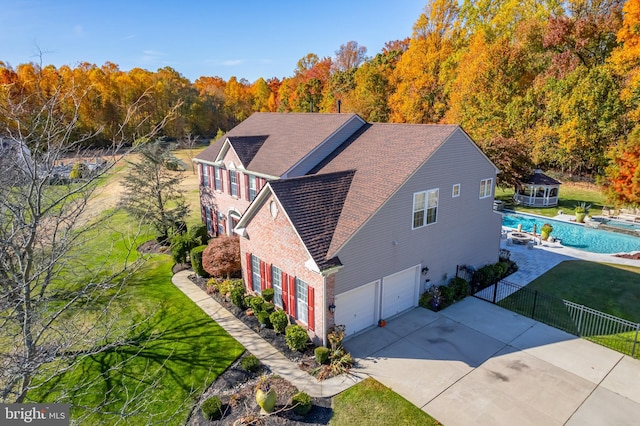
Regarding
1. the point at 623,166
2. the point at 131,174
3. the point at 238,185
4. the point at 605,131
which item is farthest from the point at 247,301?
the point at 605,131

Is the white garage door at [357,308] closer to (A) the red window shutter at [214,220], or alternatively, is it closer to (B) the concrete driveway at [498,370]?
(B) the concrete driveway at [498,370]

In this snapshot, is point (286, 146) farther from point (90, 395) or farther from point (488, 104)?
point (488, 104)

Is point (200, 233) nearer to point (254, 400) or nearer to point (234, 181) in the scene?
point (234, 181)

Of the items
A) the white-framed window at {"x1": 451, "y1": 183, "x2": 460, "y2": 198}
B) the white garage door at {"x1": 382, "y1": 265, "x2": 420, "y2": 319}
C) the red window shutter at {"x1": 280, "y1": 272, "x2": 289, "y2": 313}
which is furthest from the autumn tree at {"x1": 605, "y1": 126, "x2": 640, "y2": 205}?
the red window shutter at {"x1": 280, "y1": 272, "x2": 289, "y2": 313}

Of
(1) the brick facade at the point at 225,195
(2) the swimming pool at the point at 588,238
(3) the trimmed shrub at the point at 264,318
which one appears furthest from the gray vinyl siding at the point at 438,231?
(2) the swimming pool at the point at 588,238

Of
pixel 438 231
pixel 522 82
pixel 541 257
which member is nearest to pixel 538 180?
pixel 522 82
